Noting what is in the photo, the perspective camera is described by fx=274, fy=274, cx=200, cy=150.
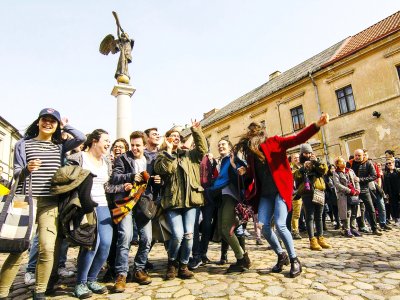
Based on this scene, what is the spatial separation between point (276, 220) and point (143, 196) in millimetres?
1762

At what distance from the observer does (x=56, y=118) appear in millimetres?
3148

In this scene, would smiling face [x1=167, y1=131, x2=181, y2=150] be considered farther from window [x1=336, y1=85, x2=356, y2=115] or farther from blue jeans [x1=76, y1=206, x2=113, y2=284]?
window [x1=336, y1=85, x2=356, y2=115]

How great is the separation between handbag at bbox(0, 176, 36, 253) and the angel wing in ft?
33.8

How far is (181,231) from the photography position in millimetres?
3588

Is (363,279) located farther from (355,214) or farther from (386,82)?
(386,82)

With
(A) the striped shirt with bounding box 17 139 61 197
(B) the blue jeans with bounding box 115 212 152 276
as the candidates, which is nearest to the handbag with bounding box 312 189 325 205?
(B) the blue jeans with bounding box 115 212 152 276

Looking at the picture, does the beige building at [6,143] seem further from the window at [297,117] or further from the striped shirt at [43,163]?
the striped shirt at [43,163]

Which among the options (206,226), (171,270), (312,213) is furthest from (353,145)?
(171,270)

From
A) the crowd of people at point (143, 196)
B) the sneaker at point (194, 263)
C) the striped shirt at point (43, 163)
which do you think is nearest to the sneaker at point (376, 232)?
the crowd of people at point (143, 196)

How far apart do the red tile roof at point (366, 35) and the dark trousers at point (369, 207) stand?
46.3 feet

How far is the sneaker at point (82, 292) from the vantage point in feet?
9.65

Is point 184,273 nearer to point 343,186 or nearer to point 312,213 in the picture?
point 312,213

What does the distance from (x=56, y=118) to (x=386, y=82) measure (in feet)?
60.3

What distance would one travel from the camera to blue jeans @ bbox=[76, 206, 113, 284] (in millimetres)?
3062
